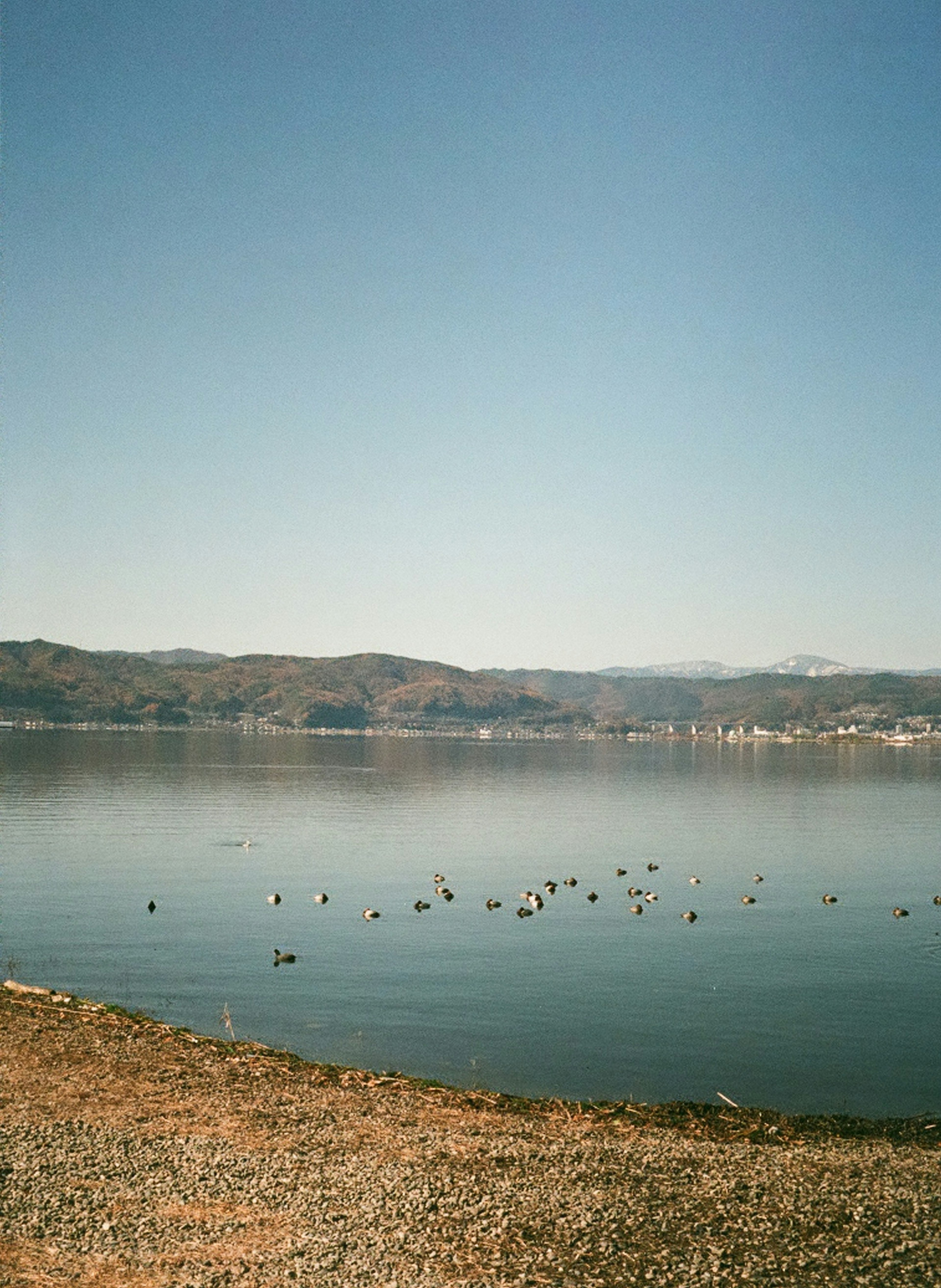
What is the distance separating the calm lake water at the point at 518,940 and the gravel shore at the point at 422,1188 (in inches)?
167

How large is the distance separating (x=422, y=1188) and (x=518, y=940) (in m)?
20.2

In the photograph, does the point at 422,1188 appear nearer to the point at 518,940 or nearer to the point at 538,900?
the point at 518,940

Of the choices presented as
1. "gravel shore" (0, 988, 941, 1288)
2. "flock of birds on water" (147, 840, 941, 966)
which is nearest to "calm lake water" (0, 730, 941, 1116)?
"flock of birds on water" (147, 840, 941, 966)

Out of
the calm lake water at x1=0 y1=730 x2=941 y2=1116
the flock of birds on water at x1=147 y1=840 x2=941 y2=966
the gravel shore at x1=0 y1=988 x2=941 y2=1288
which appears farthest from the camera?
the flock of birds on water at x1=147 y1=840 x2=941 y2=966

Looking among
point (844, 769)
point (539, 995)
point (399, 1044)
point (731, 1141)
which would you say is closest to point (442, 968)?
point (539, 995)

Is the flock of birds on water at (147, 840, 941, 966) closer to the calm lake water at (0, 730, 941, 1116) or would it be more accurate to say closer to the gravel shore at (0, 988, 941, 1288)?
the calm lake water at (0, 730, 941, 1116)

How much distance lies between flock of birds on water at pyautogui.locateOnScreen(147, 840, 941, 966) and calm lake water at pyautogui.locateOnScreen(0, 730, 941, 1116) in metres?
0.36

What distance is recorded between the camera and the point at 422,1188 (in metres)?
11.1

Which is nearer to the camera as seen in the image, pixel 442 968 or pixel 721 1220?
pixel 721 1220

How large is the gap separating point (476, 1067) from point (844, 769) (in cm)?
13878

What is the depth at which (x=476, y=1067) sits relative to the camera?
19312 millimetres

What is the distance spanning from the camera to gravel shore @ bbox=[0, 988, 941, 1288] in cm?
950

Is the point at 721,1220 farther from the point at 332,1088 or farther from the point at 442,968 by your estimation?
the point at 442,968

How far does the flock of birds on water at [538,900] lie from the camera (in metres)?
34.7
